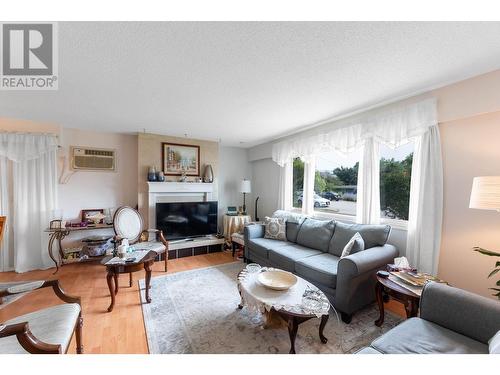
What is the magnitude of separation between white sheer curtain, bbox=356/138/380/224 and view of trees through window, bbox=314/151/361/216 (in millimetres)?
245

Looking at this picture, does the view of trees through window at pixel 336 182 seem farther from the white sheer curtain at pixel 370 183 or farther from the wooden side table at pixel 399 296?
the wooden side table at pixel 399 296

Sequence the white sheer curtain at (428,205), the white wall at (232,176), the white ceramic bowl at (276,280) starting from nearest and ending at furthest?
1. the white ceramic bowl at (276,280)
2. the white sheer curtain at (428,205)
3. the white wall at (232,176)

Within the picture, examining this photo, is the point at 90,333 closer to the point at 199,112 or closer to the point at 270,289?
the point at 270,289

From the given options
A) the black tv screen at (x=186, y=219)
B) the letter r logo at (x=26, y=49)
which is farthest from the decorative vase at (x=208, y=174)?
the letter r logo at (x=26, y=49)

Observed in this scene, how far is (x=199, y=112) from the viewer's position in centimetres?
258

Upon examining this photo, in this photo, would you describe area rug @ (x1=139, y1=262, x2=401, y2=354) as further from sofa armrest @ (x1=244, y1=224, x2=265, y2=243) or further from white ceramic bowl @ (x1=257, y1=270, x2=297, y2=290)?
sofa armrest @ (x1=244, y1=224, x2=265, y2=243)

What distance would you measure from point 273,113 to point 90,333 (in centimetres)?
294

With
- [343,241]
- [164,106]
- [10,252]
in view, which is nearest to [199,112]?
[164,106]

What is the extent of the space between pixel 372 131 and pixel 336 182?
38.0 inches

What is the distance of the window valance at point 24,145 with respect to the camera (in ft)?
9.08

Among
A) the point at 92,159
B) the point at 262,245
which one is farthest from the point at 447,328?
the point at 92,159

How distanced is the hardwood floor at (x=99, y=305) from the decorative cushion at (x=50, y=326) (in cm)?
48

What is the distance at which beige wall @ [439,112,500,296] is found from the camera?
5.57ft

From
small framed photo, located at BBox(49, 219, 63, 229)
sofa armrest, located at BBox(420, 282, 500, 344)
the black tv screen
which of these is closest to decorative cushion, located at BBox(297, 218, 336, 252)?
sofa armrest, located at BBox(420, 282, 500, 344)
